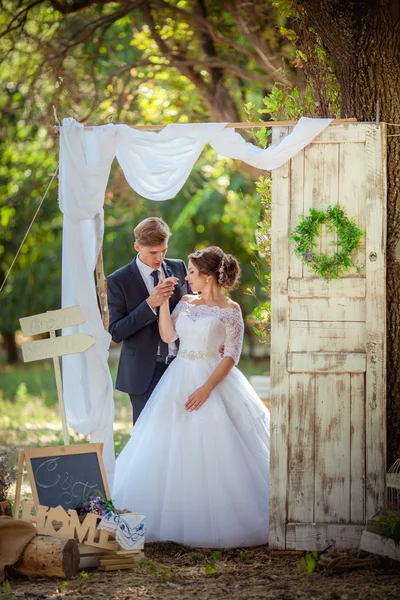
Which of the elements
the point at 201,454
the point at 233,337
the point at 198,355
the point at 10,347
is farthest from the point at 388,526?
the point at 10,347

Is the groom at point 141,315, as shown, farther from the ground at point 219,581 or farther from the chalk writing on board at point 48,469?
the ground at point 219,581

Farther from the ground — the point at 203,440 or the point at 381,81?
the point at 381,81

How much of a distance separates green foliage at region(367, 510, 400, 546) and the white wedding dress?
808 millimetres

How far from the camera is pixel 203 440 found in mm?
5273

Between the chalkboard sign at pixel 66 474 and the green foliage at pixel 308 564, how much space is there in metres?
1.14

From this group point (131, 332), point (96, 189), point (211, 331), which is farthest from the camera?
point (131, 332)

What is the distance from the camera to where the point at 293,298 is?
4.97m

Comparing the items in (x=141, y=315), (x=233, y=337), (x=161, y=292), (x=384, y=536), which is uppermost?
(x=161, y=292)

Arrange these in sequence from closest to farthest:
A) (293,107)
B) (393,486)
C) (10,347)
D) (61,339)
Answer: (393,486), (61,339), (293,107), (10,347)

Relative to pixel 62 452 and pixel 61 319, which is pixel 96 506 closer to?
pixel 62 452

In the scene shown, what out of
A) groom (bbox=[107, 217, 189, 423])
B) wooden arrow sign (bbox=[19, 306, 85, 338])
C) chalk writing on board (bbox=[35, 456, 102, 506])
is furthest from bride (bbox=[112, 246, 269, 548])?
wooden arrow sign (bbox=[19, 306, 85, 338])

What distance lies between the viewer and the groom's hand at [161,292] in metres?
5.39

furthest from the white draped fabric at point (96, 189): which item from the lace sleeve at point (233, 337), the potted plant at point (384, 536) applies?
the potted plant at point (384, 536)

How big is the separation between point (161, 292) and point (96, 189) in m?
0.75
